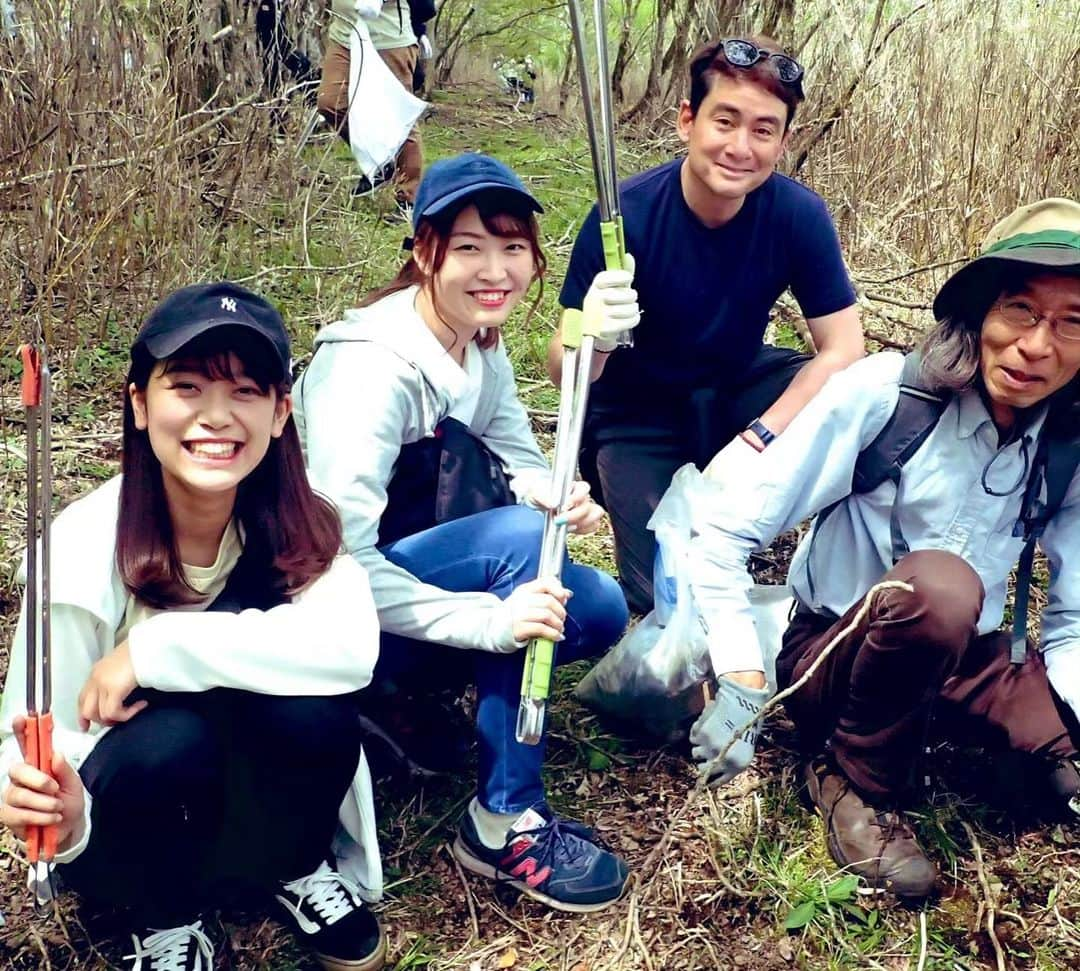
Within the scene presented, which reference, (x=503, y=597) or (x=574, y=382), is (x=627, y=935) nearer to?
(x=503, y=597)

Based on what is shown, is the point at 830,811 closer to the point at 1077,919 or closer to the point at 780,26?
the point at 1077,919

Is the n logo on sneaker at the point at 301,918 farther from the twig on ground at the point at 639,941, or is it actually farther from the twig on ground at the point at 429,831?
the twig on ground at the point at 639,941

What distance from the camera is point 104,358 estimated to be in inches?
145

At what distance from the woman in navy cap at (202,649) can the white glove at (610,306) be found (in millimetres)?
658

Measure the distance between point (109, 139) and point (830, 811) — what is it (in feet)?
8.68

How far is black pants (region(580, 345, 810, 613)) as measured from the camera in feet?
9.84

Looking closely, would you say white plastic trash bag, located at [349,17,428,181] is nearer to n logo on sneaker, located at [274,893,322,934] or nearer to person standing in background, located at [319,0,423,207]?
person standing in background, located at [319,0,423,207]

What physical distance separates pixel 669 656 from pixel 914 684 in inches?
20.2

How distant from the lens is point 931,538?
224 cm

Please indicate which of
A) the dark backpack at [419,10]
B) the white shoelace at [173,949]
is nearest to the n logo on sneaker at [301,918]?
the white shoelace at [173,949]

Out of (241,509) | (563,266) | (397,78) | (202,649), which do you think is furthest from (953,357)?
(563,266)

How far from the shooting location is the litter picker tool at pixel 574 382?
194cm

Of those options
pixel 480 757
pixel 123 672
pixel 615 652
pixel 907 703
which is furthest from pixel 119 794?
pixel 907 703

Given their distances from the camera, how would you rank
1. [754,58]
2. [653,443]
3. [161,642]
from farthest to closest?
1. [653,443]
2. [754,58]
3. [161,642]
